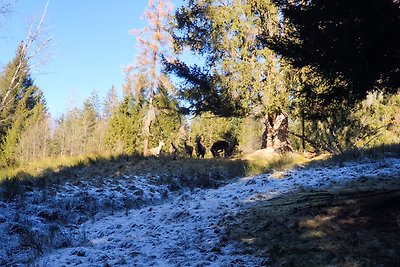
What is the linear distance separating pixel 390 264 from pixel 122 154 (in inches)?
589

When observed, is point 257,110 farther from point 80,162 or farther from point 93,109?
point 93,109

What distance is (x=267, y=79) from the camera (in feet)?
52.6

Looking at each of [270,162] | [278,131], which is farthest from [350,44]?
[278,131]

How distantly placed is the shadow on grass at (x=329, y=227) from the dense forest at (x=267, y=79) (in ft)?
5.03

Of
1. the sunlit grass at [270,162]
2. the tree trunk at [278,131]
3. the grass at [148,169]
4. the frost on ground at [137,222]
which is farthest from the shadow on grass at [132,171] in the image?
the tree trunk at [278,131]

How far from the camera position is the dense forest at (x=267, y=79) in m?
4.77

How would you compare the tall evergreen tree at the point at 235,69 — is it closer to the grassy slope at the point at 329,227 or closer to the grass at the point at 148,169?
the grass at the point at 148,169

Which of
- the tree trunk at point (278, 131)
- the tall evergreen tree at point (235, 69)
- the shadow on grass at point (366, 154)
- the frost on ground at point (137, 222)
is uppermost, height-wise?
the tall evergreen tree at point (235, 69)

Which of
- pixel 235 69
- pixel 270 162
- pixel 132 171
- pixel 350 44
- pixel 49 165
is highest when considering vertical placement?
pixel 235 69

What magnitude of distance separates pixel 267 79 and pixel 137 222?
10156 mm

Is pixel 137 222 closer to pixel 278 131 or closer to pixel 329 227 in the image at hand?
pixel 329 227

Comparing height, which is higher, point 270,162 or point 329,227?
point 270,162

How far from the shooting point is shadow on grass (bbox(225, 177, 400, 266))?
4.44 metres

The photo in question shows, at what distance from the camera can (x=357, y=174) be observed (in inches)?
321
